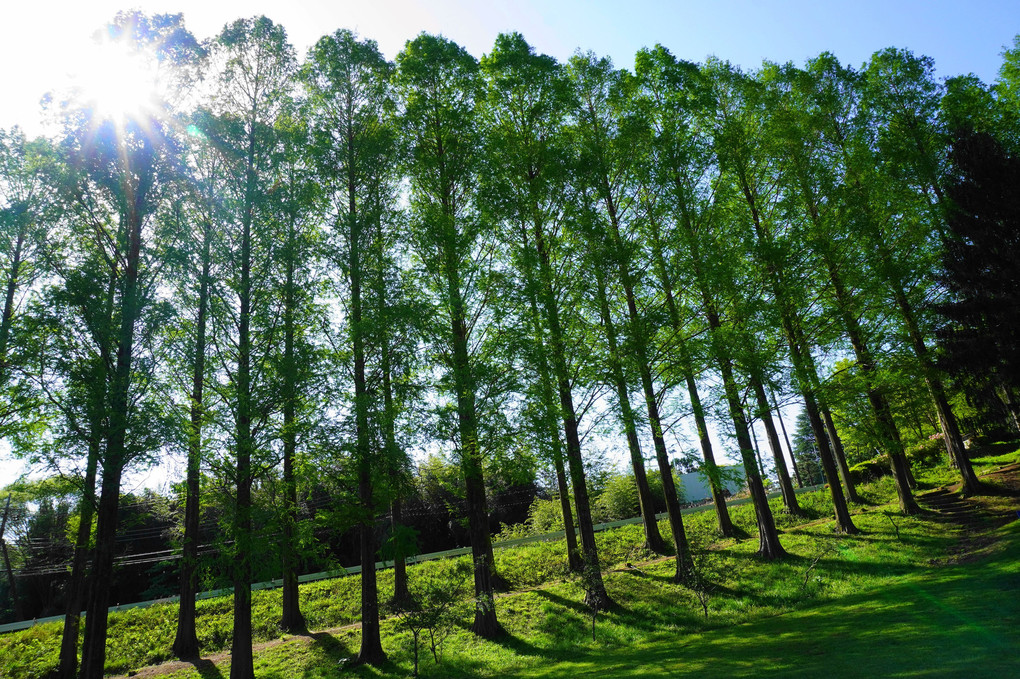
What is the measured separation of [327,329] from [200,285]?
2.59m

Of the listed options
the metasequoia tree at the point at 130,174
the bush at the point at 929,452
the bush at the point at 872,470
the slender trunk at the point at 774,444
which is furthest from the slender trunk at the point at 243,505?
the bush at the point at 929,452

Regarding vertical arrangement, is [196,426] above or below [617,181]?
below

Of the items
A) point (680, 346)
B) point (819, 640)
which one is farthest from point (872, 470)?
point (819, 640)

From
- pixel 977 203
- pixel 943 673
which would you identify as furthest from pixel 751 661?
pixel 977 203

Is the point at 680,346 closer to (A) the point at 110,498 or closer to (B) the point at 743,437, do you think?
(B) the point at 743,437

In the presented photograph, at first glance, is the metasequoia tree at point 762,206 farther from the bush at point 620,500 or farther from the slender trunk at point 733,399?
the bush at point 620,500

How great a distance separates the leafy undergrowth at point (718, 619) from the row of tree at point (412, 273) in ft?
3.83

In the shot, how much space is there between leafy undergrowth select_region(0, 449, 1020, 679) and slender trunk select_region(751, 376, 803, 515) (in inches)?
31.5

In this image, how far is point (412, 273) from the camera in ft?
37.2

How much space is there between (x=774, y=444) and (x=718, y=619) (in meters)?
7.02

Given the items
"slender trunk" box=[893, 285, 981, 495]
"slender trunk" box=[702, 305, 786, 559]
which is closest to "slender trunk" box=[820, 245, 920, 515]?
"slender trunk" box=[893, 285, 981, 495]

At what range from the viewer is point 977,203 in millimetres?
12555

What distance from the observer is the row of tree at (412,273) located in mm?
10016

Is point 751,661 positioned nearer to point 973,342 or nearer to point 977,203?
point 973,342
